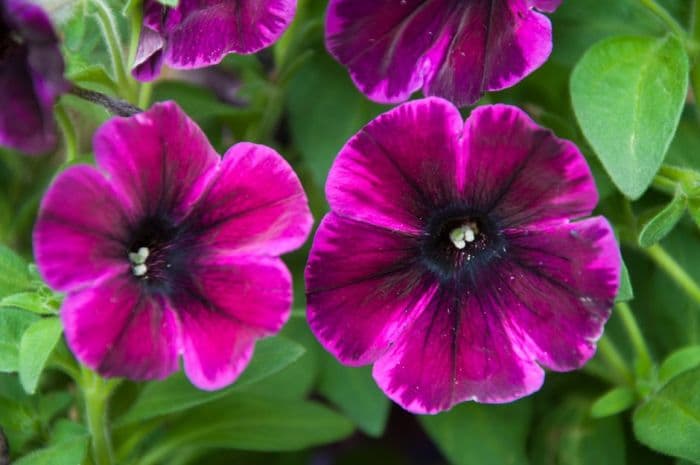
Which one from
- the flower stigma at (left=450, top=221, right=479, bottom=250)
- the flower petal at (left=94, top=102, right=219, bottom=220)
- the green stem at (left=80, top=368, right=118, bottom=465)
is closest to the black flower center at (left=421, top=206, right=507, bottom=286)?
the flower stigma at (left=450, top=221, right=479, bottom=250)

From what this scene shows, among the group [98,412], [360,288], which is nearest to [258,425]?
[98,412]

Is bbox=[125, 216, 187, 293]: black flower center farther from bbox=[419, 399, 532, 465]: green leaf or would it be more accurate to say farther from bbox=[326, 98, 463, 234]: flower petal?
bbox=[419, 399, 532, 465]: green leaf

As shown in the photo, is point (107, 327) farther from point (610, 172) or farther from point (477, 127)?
point (610, 172)

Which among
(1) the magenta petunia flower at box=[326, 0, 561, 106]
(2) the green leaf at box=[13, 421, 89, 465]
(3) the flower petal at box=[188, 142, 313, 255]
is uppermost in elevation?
(1) the magenta petunia flower at box=[326, 0, 561, 106]

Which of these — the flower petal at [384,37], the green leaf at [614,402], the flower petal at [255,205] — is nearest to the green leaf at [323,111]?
the flower petal at [384,37]

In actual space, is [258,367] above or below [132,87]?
below

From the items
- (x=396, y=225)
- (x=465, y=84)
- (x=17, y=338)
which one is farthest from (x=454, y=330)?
(x=17, y=338)

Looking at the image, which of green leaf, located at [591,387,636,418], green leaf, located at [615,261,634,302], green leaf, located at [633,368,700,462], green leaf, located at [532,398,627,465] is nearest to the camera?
green leaf, located at [615,261,634,302]
